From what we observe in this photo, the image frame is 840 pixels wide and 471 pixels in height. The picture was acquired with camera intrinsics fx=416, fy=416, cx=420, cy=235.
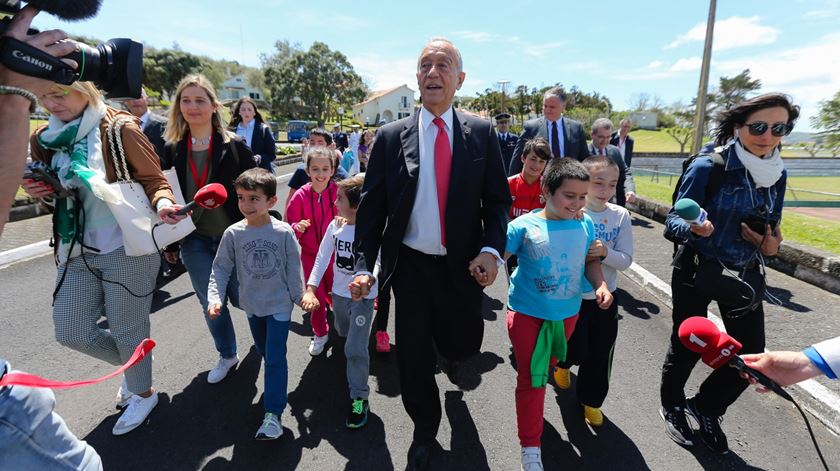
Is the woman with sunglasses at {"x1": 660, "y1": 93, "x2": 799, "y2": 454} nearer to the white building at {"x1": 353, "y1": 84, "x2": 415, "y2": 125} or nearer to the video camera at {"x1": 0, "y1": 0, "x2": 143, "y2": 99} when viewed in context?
the video camera at {"x1": 0, "y1": 0, "x2": 143, "y2": 99}

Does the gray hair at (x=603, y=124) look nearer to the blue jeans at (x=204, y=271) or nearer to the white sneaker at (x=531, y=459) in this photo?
the white sneaker at (x=531, y=459)

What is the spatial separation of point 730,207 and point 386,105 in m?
87.9

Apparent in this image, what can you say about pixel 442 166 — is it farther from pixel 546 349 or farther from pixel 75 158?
pixel 75 158

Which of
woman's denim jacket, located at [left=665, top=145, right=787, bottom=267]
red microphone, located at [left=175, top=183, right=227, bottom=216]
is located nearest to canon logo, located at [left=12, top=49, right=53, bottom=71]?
red microphone, located at [left=175, top=183, right=227, bottom=216]

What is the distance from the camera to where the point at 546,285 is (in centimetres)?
242

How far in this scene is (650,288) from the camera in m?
5.21

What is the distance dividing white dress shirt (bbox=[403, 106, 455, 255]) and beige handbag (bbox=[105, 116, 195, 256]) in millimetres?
1536

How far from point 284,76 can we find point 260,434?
66504 mm

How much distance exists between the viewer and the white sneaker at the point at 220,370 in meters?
3.19

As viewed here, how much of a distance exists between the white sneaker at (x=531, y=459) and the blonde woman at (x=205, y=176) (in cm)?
226

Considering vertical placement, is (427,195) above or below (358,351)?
above

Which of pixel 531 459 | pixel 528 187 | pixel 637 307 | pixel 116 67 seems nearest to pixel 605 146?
pixel 637 307

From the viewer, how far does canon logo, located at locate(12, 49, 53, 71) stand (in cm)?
112

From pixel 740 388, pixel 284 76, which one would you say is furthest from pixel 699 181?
pixel 284 76
